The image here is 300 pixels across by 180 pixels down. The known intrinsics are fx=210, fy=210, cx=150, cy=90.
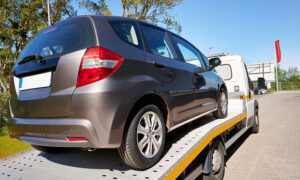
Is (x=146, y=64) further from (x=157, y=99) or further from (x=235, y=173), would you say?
(x=235, y=173)

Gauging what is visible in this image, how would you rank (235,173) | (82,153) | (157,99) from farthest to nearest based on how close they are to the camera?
(235,173), (82,153), (157,99)

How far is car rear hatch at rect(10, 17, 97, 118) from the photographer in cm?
163

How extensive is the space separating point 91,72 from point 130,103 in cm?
39

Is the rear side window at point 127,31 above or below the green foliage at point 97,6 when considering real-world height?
below

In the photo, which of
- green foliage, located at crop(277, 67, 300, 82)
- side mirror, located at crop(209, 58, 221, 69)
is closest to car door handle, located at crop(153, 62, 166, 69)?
side mirror, located at crop(209, 58, 221, 69)

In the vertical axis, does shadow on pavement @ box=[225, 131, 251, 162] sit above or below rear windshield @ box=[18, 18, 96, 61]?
below

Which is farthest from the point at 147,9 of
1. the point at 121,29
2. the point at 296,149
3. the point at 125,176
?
the point at 125,176

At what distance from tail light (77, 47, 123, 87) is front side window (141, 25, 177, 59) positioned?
2.29ft

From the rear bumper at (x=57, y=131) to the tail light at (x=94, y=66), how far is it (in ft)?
1.02

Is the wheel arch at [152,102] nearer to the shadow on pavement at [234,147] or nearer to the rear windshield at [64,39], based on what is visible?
the rear windshield at [64,39]

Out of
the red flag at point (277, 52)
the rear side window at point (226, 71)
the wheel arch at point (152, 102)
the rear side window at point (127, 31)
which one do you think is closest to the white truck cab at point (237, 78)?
the rear side window at point (226, 71)

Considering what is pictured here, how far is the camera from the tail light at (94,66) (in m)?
1.60

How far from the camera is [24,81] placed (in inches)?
74.4

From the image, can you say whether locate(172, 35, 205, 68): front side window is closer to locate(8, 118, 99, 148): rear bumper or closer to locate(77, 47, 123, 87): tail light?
locate(77, 47, 123, 87): tail light
